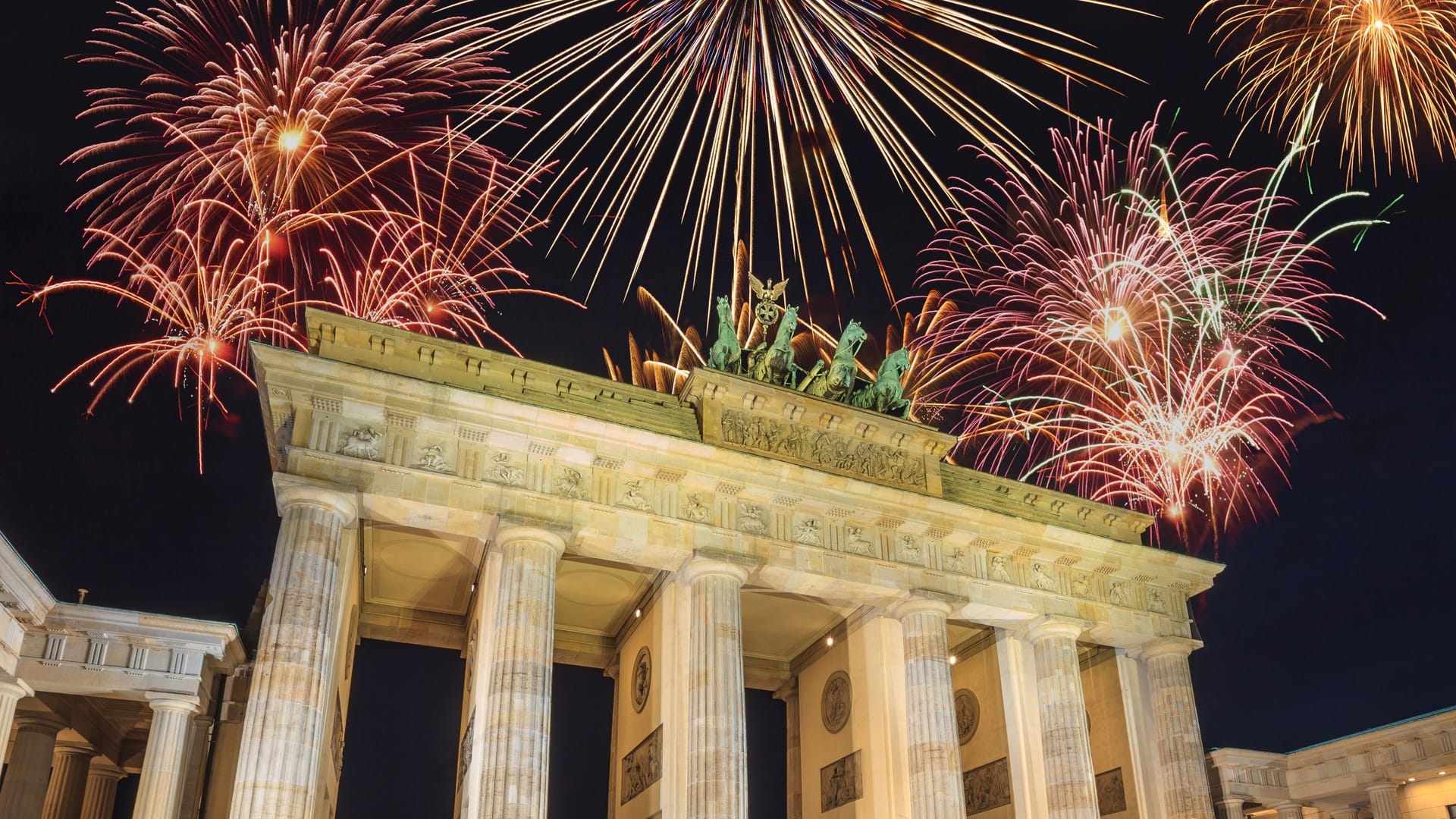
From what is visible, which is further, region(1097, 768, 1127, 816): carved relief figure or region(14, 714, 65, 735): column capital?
region(1097, 768, 1127, 816): carved relief figure

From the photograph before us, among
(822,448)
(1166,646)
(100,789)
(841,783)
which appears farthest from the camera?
(1166,646)

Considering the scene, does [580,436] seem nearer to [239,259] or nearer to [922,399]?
[239,259]

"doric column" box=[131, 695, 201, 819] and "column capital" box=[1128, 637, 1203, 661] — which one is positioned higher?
"column capital" box=[1128, 637, 1203, 661]

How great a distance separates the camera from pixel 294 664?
20047 millimetres

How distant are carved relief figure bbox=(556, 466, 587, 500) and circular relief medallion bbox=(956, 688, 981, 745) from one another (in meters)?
13.6

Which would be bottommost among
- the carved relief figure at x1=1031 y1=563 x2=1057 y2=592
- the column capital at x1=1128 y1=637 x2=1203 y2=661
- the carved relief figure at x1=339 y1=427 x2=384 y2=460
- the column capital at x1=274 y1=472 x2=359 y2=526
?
→ the column capital at x1=1128 y1=637 x2=1203 y2=661

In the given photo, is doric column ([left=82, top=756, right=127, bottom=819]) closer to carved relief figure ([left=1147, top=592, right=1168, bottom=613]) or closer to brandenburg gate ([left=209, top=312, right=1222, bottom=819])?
brandenburg gate ([left=209, top=312, right=1222, bottom=819])

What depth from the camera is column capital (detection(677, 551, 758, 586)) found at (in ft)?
80.2

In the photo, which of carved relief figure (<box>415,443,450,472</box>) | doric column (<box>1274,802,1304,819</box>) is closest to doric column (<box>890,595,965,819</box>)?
carved relief figure (<box>415,443,450,472</box>)

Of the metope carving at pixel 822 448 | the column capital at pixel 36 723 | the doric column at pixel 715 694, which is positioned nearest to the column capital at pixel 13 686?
the column capital at pixel 36 723

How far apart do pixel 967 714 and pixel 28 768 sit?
2397cm

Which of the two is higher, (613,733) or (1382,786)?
(613,733)

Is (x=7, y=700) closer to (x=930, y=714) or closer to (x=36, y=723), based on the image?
(x=36, y=723)

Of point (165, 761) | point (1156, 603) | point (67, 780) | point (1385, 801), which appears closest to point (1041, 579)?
point (1156, 603)
